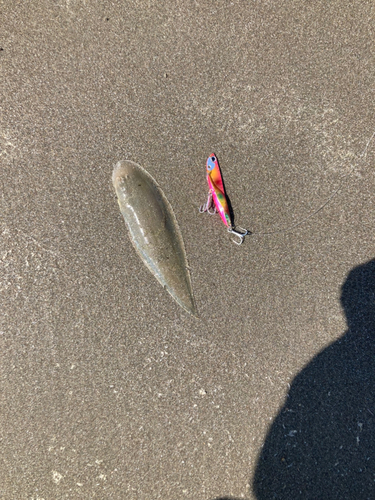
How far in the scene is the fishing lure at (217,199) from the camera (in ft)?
7.16

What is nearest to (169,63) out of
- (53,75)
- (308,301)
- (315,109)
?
(53,75)

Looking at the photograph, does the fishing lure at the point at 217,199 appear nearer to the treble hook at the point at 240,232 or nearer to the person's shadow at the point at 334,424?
the treble hook at the point at 240,232

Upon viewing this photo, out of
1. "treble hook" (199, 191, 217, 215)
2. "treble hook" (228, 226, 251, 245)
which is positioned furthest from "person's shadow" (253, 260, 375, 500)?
"treble hook" (199, 191, 217, 215)

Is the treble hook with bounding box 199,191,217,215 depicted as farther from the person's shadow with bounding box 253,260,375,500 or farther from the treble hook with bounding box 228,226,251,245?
the person's shadow with bounding box 253,260,375,500

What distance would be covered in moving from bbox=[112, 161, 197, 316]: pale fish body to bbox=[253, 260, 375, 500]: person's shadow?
1.21 m

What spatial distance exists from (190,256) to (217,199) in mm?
540

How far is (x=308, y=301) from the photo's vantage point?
88.7 inches

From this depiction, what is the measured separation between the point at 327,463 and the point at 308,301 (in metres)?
1.33

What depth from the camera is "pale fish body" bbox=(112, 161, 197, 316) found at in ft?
7.38

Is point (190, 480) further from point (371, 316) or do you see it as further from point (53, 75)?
point (53, 75)

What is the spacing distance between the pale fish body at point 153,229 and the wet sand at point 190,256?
0.26 feet

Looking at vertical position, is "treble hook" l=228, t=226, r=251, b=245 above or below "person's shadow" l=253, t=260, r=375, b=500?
above

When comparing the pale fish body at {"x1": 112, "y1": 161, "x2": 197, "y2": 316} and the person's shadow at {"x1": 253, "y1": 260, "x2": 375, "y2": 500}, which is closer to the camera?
the person's shadow at {"x1": 253, "y1": 260, "x2": 375, "y2": 500}

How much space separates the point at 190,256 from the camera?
7.47 feet
